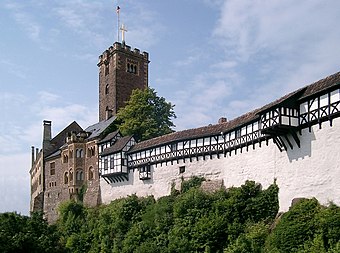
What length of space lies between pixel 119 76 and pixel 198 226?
101 ft

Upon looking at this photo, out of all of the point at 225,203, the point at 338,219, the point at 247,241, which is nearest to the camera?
the point at 338,219

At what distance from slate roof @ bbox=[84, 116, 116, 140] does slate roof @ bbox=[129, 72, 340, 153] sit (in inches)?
283

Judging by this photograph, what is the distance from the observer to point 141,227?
38.4m

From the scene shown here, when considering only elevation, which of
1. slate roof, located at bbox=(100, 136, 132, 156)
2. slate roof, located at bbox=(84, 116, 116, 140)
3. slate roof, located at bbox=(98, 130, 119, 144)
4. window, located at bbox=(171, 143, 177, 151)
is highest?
slate roof, located at bbox=(84, 116, 116, 140)

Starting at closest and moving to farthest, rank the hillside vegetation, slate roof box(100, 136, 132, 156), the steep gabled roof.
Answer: the hillside vegetation < the steep gabled roof < slate roof box(100, 136, 132, 156)

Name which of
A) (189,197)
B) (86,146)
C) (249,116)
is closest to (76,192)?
(86,146)

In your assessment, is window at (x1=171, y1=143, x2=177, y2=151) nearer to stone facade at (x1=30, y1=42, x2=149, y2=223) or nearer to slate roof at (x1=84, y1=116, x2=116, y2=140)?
stone facade at (x1=30, y1=42, x2=149, y2=223)

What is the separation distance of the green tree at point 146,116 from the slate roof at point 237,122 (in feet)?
12.6

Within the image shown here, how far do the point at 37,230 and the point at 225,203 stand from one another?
13.6m

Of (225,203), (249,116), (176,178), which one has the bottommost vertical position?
(225,203)

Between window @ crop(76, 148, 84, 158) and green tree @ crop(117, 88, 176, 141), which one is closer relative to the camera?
green tree @ crop(117, 88, 176, 141)

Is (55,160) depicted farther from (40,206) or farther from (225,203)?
(225,203)

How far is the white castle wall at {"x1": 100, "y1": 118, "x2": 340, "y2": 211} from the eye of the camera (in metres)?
27.3

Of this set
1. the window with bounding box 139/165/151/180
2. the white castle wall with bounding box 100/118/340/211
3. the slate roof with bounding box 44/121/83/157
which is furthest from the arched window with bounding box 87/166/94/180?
the white castle wall with bounding box 100/118/340/211
